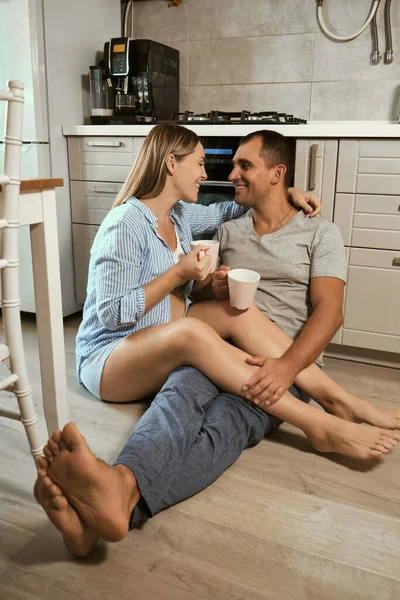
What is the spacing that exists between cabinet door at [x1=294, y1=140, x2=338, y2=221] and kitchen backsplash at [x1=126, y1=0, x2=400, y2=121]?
635mm

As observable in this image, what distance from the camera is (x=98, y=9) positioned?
262cm

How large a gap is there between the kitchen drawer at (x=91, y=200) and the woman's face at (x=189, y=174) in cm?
83

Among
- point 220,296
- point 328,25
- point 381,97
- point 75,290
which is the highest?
point 328,25

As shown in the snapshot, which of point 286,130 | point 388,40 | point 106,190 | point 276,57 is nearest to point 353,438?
point 286,130

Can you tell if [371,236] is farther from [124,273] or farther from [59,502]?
[59,502]

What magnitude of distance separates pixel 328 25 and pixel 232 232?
4.26 feet

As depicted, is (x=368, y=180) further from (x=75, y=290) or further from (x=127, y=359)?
(x=75, y=290)

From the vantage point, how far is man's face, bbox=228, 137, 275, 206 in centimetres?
175

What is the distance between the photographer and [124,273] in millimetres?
1479

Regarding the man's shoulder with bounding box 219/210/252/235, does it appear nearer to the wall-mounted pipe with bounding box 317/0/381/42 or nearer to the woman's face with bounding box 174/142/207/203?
the woman's face with bounding box 174/142/207/203

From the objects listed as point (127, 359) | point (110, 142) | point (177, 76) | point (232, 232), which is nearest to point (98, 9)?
point (177, 76)

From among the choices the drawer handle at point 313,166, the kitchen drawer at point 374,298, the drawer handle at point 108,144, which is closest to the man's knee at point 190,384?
the kitchen drawer at point 374,298

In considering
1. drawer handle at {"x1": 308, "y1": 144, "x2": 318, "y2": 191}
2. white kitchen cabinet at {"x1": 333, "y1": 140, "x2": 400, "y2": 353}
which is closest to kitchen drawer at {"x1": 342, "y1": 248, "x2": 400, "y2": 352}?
white kitchen cabinet at {"x1": 333, "y1": 140, "x2": 400, "y2": 353}

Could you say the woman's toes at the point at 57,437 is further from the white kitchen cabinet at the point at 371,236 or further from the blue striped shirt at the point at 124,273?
the white kitchen cabinet at the point at 371,236
